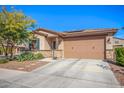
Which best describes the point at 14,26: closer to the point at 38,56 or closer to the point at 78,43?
the point at 38,56

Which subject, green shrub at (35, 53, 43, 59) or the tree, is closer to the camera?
the tree

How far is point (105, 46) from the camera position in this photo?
605 inches

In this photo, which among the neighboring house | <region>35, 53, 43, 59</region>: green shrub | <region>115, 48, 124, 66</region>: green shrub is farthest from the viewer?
<region>35, 53, 43, 59</region>: green shrub

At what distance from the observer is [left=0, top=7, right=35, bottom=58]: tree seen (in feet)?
45.2

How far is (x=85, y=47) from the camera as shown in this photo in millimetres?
16562

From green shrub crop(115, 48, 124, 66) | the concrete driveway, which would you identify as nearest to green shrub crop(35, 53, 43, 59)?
the concrete driveway

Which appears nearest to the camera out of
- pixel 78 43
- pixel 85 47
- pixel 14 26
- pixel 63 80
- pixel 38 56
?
pixel 63 80

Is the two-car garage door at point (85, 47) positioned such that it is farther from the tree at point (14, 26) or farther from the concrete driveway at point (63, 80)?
the concrete driveway at point (63, 80)

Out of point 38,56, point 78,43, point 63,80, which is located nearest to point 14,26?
point 38,56

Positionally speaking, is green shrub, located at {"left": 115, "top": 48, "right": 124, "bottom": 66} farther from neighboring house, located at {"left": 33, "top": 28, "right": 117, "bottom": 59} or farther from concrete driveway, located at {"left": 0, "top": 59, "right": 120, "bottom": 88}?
neighboring house, located at {"left": 33, "top": 28, "right": 117, "bottom": 59}

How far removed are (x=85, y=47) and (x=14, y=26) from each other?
8905 mm

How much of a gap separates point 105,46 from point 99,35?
61.1 inches
